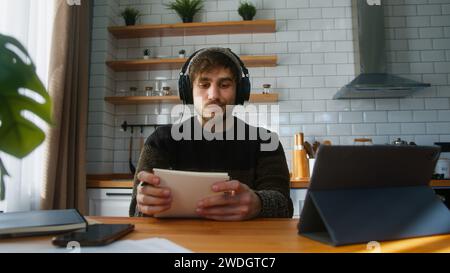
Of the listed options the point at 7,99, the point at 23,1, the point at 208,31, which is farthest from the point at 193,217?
the point at 208,31

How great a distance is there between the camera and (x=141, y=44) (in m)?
2.92

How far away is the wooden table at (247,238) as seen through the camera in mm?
561

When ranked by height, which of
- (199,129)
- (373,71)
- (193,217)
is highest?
(373,71)

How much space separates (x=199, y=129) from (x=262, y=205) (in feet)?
2.08

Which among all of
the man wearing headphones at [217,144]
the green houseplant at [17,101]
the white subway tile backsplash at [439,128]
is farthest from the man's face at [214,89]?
the white subway tile backsplash at [439,128]

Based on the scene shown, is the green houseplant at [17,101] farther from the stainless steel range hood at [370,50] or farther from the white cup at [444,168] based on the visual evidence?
the white cup at [444,168]

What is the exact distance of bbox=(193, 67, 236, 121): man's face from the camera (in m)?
1.36

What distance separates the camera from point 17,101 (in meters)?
0.35

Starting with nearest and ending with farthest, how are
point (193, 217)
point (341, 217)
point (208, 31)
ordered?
point (341, 217) → point (193, 217) → point (208, 31)

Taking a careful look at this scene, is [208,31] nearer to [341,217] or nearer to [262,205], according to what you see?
[262,205]

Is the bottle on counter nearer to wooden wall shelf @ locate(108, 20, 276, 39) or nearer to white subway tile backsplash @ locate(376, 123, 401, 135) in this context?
white subway tile backsplash @ locate(376, 123, 401, 135)

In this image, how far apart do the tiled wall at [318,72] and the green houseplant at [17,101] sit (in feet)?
7.89

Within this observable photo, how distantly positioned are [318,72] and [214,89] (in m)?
1.66
